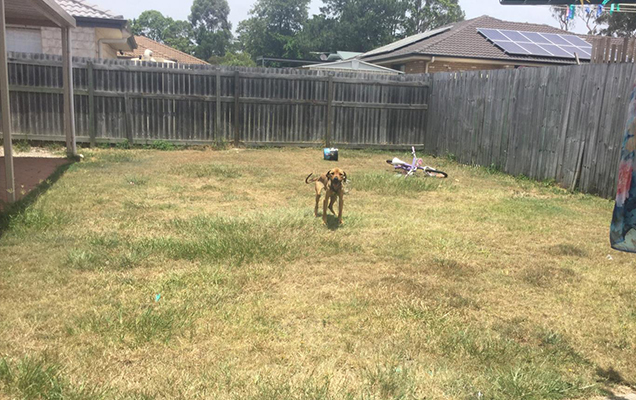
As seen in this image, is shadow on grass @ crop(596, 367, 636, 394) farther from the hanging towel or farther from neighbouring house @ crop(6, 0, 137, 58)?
Result: neighbouring house @ crop(6, 0, 137, 58)

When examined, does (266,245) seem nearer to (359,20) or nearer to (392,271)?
(392,271)

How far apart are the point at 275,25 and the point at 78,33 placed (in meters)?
62.4

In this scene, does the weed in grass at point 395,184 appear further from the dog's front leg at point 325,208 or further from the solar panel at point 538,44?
the solar panel at point 538,44

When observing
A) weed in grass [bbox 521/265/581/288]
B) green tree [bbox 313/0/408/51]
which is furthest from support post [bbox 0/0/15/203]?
green tree [bbox 313/0/408/51]

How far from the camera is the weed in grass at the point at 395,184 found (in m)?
7.82

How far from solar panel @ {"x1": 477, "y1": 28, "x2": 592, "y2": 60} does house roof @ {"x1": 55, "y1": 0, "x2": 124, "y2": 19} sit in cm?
1273

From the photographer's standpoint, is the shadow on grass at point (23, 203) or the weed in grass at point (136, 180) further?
the weed in grass at point (136, 180)

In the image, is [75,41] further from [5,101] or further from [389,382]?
[389,382]

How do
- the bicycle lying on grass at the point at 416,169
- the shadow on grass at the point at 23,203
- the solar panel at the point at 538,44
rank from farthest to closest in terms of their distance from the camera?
the solar panel at the point at 538,44 < the bicycle lying on grass at the point at 416,169 < the shadow on grass at the point at 23,203

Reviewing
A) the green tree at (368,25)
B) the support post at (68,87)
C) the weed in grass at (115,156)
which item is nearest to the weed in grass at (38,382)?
the support post at (68,87)

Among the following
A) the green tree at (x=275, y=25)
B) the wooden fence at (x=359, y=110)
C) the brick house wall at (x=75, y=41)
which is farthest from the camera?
the green tree at (x=275, y=25)

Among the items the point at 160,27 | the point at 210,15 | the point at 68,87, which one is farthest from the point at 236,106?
the point at 160,27

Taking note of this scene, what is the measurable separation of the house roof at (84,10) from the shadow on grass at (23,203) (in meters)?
6.03

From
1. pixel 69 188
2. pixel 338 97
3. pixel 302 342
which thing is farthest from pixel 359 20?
pixel 302 342
